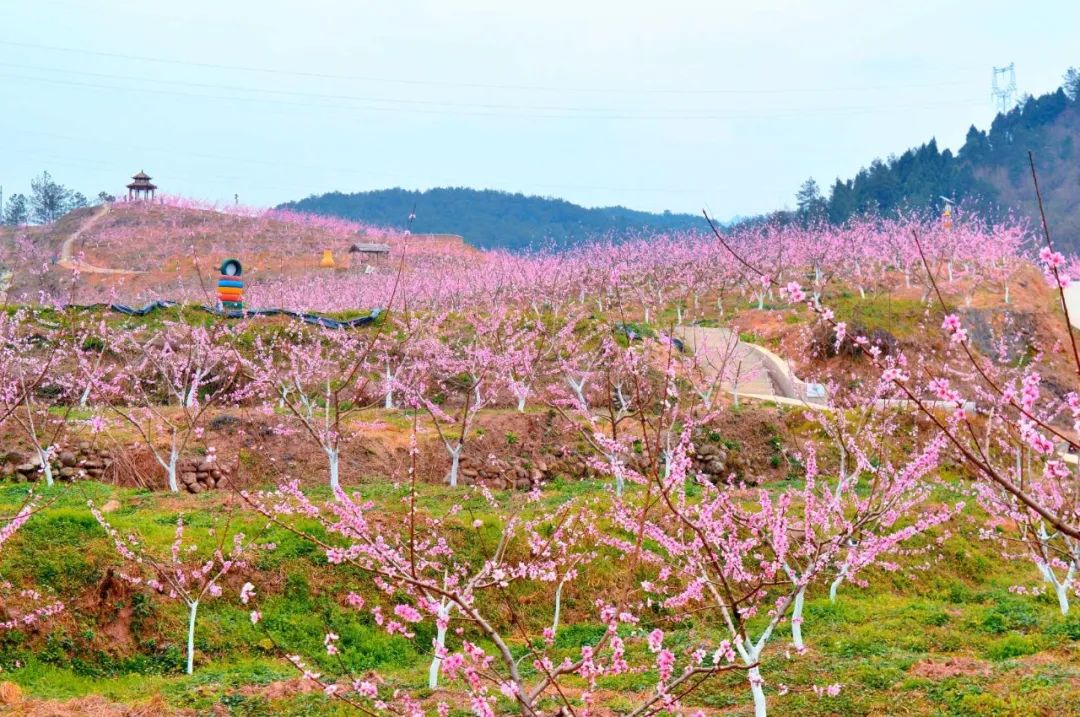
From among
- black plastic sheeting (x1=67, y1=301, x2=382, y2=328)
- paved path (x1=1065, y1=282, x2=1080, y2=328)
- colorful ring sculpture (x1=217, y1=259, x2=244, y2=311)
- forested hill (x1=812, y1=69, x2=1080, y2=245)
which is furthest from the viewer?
forested hill (x1=812, y1=69, x2=1080, y2=245)

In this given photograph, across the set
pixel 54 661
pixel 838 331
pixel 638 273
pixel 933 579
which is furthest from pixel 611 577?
pixel 638 273

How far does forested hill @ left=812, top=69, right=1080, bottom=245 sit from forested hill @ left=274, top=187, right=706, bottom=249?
1701 inches

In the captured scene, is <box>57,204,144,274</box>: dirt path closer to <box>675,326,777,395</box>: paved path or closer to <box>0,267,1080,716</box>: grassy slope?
<box>675,326,777,395</box>: paved path

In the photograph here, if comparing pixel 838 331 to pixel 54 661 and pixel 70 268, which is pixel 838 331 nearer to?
pixel 54 661

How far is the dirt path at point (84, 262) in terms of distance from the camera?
2343 inches

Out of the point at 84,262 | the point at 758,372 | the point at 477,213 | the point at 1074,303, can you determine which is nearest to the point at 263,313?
the point at 758,372

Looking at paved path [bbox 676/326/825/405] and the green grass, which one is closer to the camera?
the green grass

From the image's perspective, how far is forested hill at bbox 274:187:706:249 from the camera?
12875 centimetres

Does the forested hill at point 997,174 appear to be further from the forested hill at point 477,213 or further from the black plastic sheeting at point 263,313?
the black plastic sheeting at point 263,313

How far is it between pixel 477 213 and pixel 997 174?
242 ft

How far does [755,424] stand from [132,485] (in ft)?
52.0

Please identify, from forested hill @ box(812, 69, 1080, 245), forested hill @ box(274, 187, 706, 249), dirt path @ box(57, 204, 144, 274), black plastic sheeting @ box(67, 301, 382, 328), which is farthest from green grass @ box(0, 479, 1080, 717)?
forested hill @ box(274, 187, 706, 249)

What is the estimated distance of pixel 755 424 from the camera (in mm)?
24125

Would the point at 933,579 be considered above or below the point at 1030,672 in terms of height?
below
